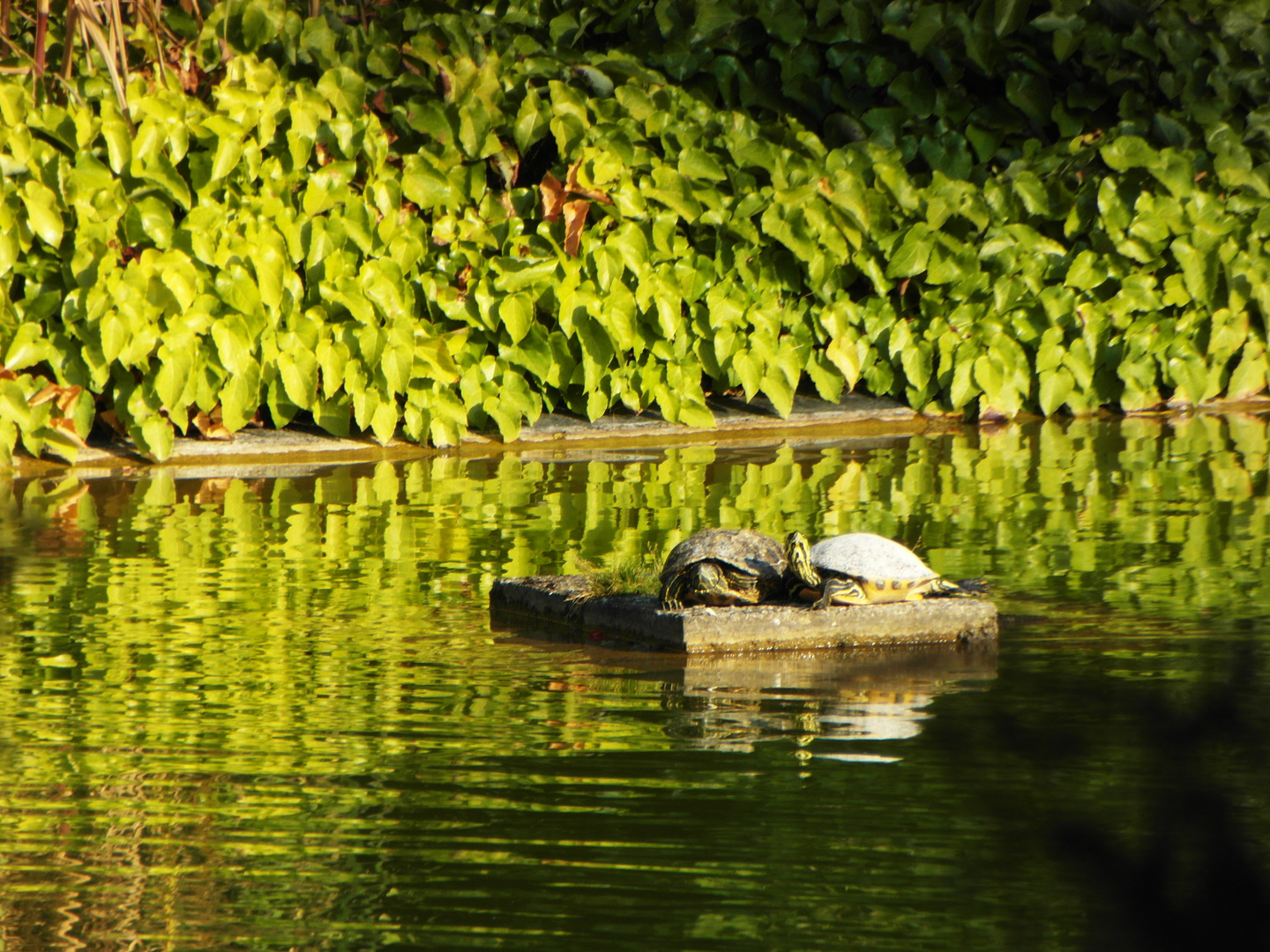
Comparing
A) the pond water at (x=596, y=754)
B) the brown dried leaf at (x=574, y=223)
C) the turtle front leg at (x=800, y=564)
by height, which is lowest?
the pond water at (x=596, y=754)

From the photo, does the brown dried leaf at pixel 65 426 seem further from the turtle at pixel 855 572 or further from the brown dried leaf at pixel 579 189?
the turtle at pixel 855 572

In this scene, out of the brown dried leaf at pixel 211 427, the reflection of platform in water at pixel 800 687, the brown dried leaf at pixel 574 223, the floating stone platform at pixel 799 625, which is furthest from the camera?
the brown dried leaf at pixel 574 223

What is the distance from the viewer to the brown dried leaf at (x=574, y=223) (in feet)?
31.4

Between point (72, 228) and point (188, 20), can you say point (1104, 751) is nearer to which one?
point (72, 228)

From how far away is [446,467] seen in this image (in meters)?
8.67

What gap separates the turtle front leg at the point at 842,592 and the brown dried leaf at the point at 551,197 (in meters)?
5.17

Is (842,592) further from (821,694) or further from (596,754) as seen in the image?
(596,754)

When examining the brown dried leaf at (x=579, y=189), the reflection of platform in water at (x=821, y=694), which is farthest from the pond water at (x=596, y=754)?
the brown dried leaf at (x=579, y=189)

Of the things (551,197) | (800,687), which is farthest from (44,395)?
(800,687)

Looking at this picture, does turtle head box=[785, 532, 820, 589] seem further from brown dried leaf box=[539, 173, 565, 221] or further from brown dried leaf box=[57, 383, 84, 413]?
brown dried leaf box=[539, 173, 565, 221]

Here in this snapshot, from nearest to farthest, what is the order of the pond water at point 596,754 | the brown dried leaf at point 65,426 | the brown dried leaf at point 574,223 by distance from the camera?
1. the pond water at point 596,754
2. the brown dried leaf at point 65,426
3. the brown dried leaf at point 574,223

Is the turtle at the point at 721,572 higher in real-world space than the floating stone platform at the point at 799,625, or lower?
higher

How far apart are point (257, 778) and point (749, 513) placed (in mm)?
3719

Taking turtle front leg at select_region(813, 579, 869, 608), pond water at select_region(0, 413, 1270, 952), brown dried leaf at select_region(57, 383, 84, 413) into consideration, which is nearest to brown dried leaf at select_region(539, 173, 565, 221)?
brown dried leaf at select_region(57, 383, 84, 413)
